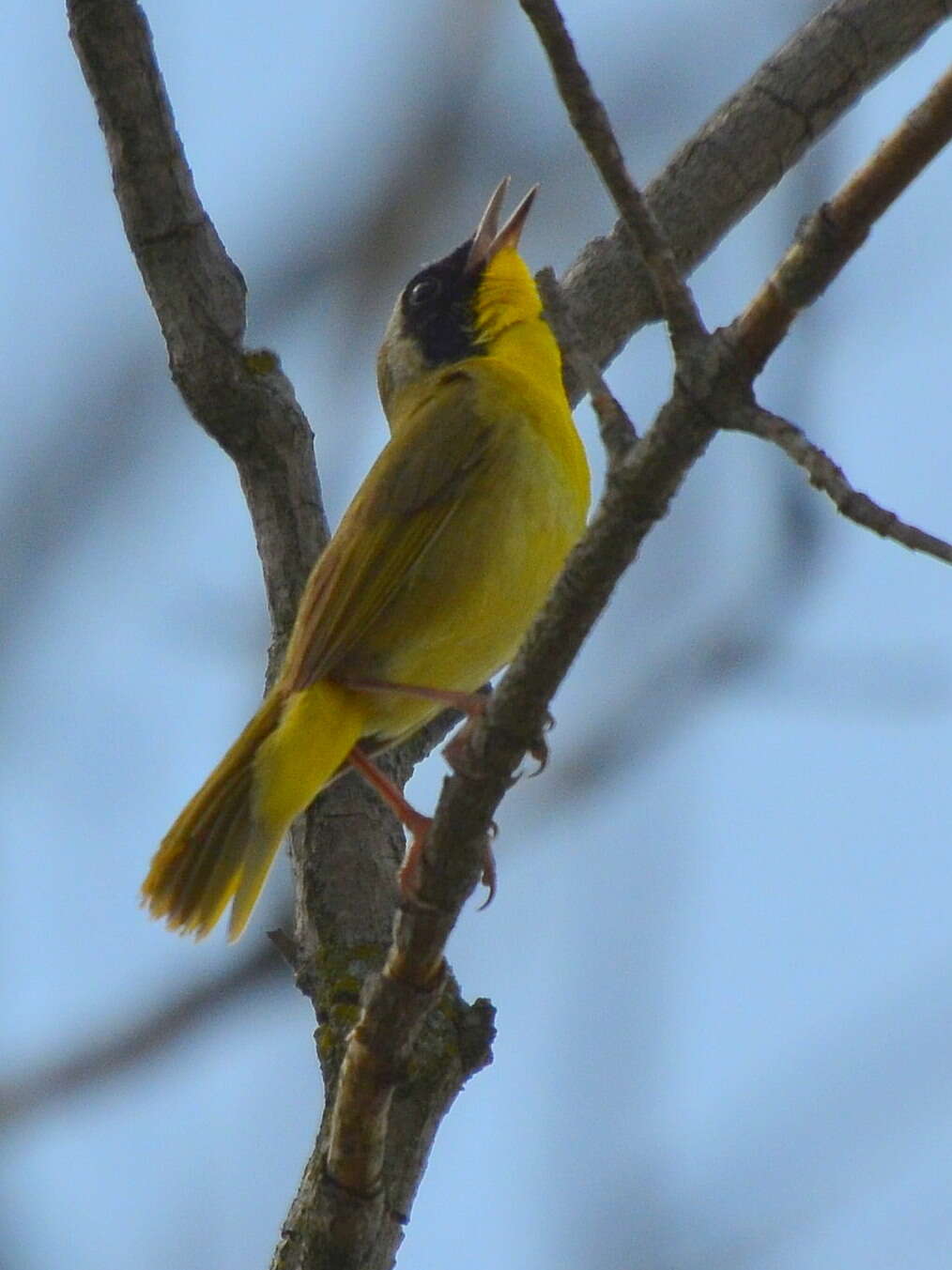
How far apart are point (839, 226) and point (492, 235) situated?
391cm

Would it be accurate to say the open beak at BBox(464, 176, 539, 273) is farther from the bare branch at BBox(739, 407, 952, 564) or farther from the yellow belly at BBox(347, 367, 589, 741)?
the bare branch at BBox(739, 407, 952, 564)

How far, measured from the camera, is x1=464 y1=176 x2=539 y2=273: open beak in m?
5.91

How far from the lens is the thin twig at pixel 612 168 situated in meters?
2.35

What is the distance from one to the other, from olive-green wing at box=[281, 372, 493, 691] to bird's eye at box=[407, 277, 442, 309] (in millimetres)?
1176

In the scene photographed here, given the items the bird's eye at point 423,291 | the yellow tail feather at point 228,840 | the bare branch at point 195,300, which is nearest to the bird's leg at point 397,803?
the yellow tail feather at point 228,840

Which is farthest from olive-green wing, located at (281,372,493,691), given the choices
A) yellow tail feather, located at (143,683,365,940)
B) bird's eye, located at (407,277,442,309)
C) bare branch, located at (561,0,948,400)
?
bird's eye, located at (407,277,442,309)

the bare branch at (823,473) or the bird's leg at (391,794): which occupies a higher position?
the bird's leg at (391,794)

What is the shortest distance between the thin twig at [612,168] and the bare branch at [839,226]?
9cm

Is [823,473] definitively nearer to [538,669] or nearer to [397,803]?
[538,669]

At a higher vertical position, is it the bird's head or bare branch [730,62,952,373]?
the bird's head

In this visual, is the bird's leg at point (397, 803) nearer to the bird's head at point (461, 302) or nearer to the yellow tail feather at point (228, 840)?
the yellow tail feather at point (228, 840)

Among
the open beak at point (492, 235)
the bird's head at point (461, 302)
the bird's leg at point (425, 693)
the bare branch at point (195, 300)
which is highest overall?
the open beak at point (492, 235)

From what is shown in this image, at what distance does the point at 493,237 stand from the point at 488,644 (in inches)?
79.8

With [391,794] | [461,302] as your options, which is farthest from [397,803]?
[461,302]
